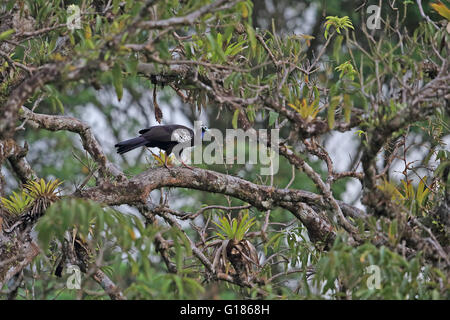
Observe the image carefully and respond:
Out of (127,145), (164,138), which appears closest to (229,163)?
(127,145)

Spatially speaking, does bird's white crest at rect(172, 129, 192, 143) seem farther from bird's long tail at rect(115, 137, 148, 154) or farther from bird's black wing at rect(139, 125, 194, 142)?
bird's long tail at rect(115, 137, 148, 154)

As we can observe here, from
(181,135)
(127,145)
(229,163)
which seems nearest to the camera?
(229,163)

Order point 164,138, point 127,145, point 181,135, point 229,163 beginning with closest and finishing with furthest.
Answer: point 229,163
point 127,145
point 164,138
point 181,135

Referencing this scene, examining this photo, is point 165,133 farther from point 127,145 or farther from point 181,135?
point 127,145

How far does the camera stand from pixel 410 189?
468 cm

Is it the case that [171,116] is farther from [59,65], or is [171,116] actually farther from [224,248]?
[59,65]

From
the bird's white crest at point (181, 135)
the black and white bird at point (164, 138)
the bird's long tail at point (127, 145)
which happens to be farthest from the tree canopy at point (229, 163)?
the bird's white crest at point (181, 135)

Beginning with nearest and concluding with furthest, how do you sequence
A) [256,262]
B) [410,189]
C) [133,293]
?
[133,293] < [410,189] < [256,262]

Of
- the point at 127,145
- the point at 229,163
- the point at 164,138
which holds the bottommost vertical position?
the point at 229,163

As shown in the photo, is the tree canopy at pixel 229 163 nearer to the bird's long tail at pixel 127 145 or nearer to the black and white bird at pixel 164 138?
the bird's long tail at pixel 127 145

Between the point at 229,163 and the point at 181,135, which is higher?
the point at 181,135

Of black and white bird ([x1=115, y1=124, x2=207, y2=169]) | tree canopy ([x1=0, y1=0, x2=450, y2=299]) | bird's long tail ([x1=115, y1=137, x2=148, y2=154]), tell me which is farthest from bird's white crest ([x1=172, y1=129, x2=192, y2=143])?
tree canopy ([x1=0, y1=0, x2=450, y2=299])
